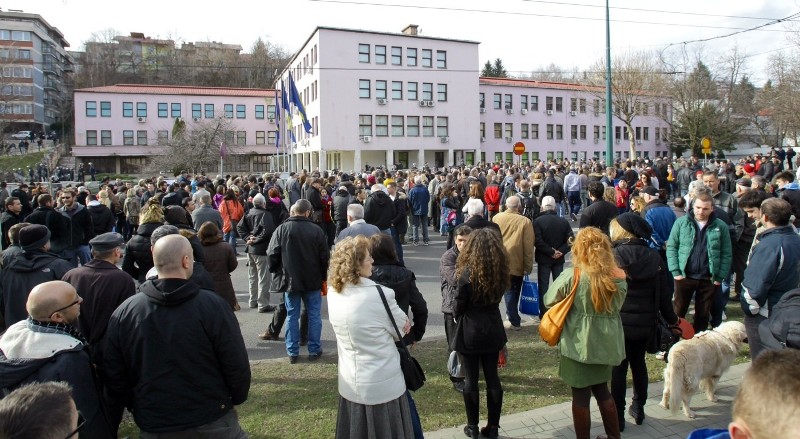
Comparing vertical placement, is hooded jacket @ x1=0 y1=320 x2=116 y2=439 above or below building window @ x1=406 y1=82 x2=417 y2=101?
below

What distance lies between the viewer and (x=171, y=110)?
6088 centimetres

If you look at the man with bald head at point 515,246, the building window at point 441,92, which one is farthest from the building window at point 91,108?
the man with bald head at point 515,246

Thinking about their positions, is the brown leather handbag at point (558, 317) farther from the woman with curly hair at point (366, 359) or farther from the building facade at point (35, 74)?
the building facade at point (35, 74)

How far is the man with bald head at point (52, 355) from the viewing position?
298 centimetres

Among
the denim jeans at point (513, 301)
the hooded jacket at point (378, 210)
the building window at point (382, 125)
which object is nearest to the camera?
the denim jeans at point (513, 301)

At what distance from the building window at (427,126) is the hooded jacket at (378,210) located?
3996cm

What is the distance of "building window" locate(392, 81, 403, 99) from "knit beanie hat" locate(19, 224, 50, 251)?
45822mm

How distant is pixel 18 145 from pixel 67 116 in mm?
24249

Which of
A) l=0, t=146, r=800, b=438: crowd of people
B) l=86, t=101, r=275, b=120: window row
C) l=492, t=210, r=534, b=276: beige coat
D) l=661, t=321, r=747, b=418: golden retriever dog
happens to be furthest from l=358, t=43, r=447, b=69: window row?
l=661, t=321, r=747, b=418: golden retriever dog

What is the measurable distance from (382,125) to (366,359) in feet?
→ 154

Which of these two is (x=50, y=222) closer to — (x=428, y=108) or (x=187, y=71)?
(x=428, y=108)

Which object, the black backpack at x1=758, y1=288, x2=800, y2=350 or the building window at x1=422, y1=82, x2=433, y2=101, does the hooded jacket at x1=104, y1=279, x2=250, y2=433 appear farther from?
the building window at x1=422, y1=82, x2=433, y2=101

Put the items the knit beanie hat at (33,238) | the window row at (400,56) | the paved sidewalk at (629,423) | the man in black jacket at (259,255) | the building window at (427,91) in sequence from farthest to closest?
the building window at (427,91), the window row at (400,56), the man in black jacket at (259,255), the knit beanie hat at (33,238), the paved sidewalk at (629,423)

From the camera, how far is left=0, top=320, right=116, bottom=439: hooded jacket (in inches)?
117
